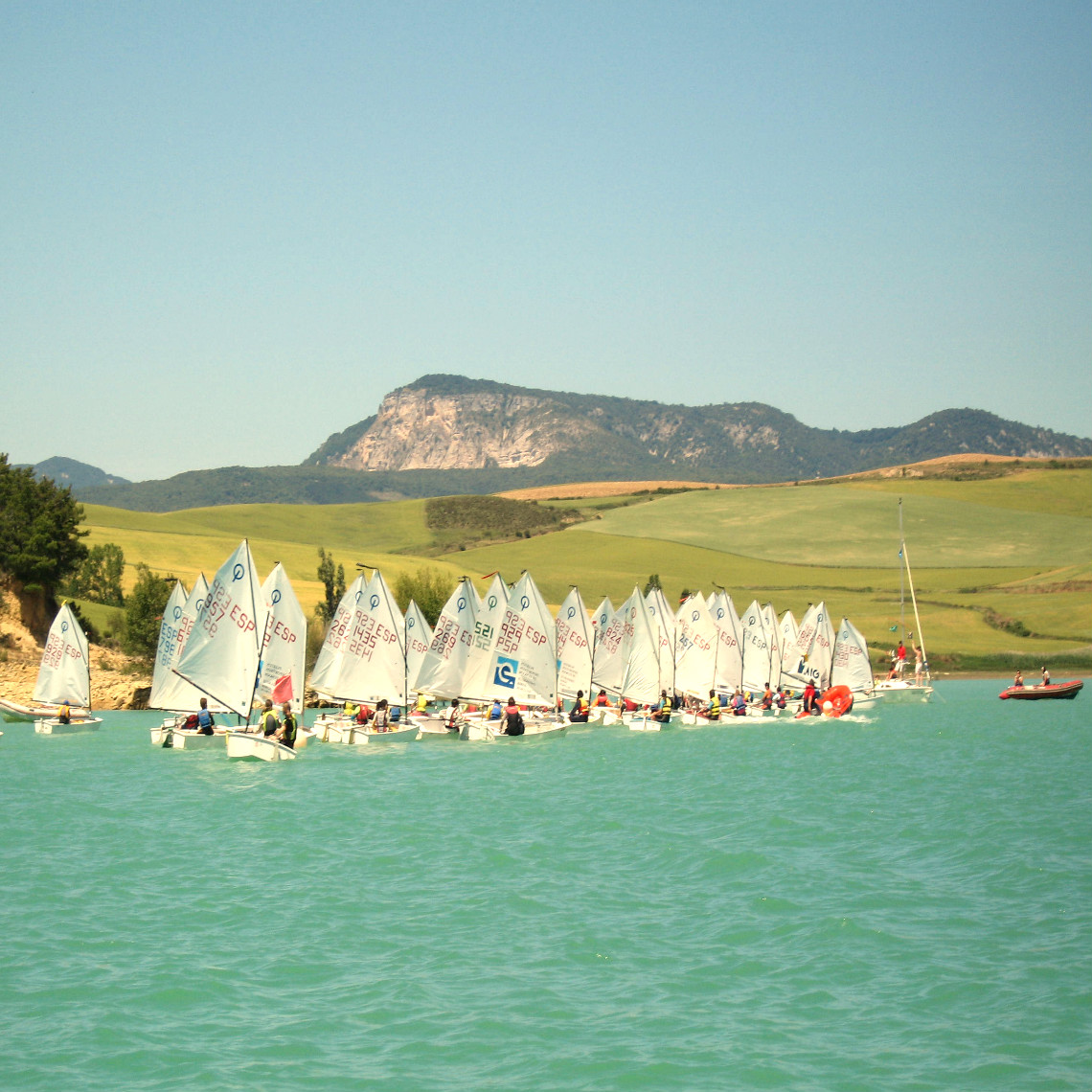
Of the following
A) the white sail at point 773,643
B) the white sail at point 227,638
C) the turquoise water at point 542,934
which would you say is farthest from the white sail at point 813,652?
the white sail at point 227,638

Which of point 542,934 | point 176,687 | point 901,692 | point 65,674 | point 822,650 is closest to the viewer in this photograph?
point 542,934

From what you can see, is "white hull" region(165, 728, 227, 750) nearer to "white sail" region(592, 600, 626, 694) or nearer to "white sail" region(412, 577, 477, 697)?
"white sail" region(412, 577, 477, 697)

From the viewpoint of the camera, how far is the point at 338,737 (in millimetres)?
39750

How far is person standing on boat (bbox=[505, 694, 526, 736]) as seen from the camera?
127 ft

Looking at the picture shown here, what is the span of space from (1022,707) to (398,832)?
43246 millimetres

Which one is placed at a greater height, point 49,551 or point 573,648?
point 49,551

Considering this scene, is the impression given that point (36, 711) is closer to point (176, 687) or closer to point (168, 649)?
point (168, 649)

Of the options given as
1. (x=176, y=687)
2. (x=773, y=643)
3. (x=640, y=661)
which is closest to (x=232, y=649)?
(x=176, y=687)

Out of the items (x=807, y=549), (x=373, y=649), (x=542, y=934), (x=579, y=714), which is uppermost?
(x=807, y=549)

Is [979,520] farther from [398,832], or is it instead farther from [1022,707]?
[398,832]

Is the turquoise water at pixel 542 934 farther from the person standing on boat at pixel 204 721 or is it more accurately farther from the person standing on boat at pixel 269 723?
the person standing on boat at pixel 204 721

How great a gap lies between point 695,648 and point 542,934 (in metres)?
34.3

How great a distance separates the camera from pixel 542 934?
651 inches

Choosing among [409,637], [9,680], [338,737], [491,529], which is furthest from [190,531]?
[338,737]
